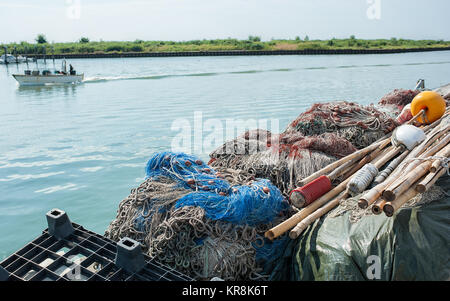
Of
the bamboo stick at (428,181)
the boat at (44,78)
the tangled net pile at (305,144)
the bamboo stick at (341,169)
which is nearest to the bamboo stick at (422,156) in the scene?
the bamboo stick at (428,181)

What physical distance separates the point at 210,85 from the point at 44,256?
21.0 meters

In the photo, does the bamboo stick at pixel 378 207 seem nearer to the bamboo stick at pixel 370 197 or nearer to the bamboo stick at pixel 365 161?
the bamboo stick at pixel 370 197

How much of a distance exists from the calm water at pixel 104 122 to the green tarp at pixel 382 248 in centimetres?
385

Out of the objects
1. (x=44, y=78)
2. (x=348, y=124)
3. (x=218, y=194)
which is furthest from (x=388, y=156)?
(x=44, y=78)

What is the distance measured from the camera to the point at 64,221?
2811 millimetres

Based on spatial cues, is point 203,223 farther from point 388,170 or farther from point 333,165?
point 388,170

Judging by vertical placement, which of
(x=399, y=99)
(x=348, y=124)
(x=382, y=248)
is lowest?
(x=382, y=248)

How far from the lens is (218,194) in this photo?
3.31 meters

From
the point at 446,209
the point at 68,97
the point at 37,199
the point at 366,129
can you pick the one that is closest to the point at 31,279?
the point at 446,209

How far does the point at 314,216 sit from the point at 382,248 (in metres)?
0.60

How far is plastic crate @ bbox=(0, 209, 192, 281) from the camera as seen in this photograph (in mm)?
2510

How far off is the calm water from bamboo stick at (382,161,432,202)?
14.5 feet

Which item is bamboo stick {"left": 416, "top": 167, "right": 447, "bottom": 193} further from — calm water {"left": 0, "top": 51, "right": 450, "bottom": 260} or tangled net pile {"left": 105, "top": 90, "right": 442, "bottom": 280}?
calm water {"left": 0, "top": 51, "right": 450, "bottom": 260}

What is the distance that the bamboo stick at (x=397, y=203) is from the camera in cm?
252
